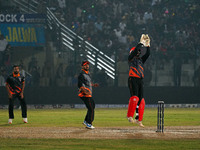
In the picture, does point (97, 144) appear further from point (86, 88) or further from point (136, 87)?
point (86, 88)

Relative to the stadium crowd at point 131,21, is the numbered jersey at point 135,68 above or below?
below

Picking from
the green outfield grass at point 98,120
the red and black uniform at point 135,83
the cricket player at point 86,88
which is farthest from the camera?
the green outfield grass at point 98,120

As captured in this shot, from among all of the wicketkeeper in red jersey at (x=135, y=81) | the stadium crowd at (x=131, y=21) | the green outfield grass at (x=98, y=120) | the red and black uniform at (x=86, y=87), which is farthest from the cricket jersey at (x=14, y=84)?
the stadium crowd at (x=131, y=21)

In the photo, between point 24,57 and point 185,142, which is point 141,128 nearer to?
point 185,142

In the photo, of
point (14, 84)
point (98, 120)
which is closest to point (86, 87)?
point (14, 84)

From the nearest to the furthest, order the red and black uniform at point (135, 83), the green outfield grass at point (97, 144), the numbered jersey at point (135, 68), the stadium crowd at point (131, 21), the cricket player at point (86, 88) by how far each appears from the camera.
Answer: the green outfield grass at point (97, 144) → the red and black uniform at point (135, 83) → the numbered jersey at point (135, 68) → the cricket player at point (86, 88) → the stadium crowd at point (131, 21)

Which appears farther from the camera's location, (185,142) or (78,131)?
(78,131)

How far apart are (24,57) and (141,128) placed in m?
15.4

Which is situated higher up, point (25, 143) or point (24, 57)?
point (24, 57)

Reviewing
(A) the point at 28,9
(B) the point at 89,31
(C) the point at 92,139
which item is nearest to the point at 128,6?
(B) the point at 89,31

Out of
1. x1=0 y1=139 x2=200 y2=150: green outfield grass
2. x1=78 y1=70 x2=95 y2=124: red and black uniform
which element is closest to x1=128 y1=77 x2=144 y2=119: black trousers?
x1=78 y1=70 x2=95 y2=124: red and black uniform

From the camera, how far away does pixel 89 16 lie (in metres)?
35.8

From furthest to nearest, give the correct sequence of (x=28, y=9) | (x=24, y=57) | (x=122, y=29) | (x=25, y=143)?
(x=122, y=29) < (x=28, y=9) < (x=24, y=57) < (x=25, y=143)

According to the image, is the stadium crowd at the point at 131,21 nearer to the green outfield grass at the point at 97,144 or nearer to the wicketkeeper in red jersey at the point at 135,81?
the wicketkeeper in red jersey at the point at 135,81
